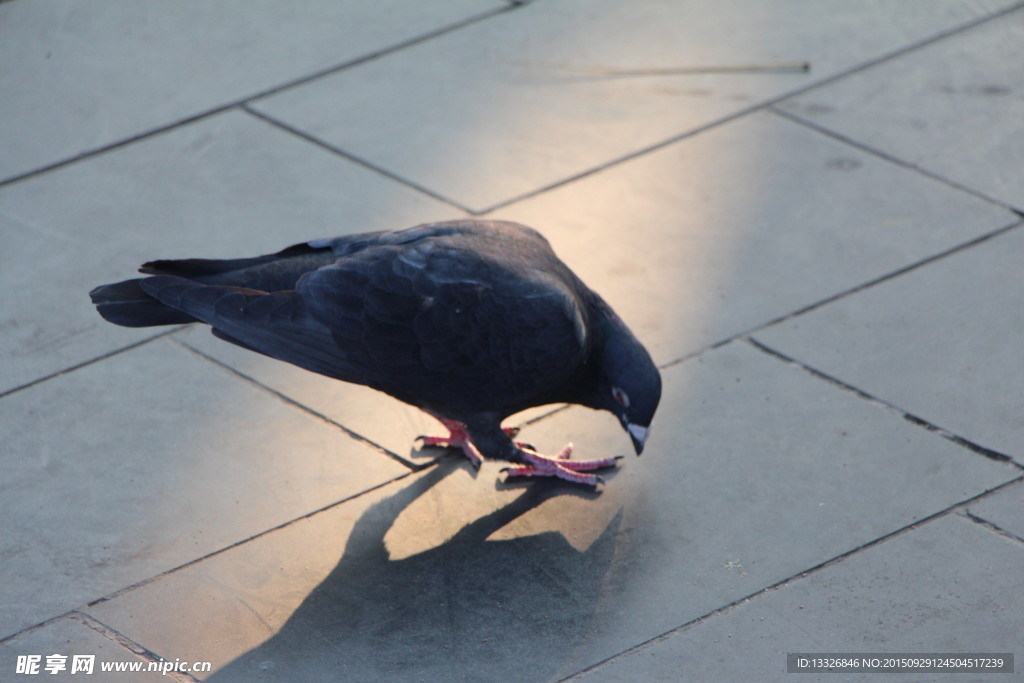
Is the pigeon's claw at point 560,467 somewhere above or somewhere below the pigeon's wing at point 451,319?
below

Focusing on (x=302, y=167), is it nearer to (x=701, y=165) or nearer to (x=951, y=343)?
(x=701, y=165)

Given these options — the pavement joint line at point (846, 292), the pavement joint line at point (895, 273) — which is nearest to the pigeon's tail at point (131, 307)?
the pavement joint line at point (846, 292)

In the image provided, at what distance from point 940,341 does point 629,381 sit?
5.26ft

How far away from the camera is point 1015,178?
20.0ft

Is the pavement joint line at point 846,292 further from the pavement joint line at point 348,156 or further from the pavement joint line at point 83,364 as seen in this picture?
the pavement joint line at point 83,364

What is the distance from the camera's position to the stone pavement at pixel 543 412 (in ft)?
13.4

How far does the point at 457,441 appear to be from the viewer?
4859 millimetres

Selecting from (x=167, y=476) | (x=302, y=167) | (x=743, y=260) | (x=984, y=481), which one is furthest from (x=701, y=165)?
(x=167, y=476)

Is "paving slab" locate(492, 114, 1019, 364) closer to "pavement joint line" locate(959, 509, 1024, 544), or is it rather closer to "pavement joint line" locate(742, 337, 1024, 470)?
"pavement joint line" locate(742, 337, 1024, 470)

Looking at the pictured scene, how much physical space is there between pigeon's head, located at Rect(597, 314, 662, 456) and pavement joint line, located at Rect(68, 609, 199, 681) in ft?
5.48

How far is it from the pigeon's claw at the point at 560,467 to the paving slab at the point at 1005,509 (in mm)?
1302

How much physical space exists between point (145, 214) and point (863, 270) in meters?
3.43

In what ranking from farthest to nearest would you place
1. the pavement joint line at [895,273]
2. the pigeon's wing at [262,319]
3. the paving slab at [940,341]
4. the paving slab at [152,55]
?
the paving slab at [152,55]
the pavement joint line at [895,273]
the paving slab at [940,341]
the pigeon's wing at [262,319]

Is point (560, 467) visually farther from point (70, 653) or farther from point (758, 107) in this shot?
point (758, 107)
